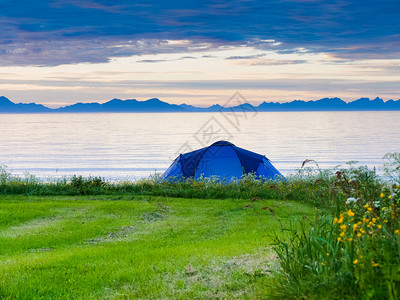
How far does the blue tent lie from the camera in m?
23.5

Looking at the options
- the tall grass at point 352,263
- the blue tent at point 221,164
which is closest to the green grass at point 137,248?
the tall grass at point 352,263

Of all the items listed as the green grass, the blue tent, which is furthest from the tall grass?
the blue tent

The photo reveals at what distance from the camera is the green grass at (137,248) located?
748 cm

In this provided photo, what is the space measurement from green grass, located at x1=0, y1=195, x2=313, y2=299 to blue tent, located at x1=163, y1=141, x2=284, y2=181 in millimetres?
4702

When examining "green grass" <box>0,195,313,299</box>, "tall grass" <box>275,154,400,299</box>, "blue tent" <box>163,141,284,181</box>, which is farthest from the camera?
"blue tent" <box>163,141,284,181</box>

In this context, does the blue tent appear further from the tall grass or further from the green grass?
the tall grass

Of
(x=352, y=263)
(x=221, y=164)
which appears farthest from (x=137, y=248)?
(x=221, y=164)

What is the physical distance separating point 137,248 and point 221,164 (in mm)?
13249

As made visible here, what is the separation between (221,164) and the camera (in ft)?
77.9

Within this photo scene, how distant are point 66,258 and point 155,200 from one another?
933 cm

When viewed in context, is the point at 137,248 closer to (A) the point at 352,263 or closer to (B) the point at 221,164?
(A) the point at 352,263

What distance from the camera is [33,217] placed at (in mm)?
15539

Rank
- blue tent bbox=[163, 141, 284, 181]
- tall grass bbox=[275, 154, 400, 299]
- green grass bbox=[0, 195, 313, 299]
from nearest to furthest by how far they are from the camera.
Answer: tall grass bbox=[275, 154, 400, 299], green grass bbox=[0, 195, 313, 299], blue tent bbox=[163, 141, 284, 181]

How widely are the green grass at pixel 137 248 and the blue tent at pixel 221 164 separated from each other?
4702 millimetres
